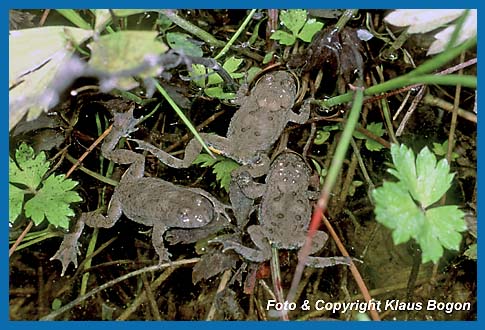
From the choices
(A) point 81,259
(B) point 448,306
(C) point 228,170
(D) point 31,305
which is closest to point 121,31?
(C) point 228,170

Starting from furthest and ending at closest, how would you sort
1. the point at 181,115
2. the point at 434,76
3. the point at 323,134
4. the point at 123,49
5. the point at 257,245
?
the point at 323,134, the point at 257,245, the point at 181,115, the point at 123,49, the point at 434,76

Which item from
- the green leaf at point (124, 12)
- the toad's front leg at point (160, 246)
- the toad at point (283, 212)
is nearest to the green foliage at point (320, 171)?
the toad at point (283, 212)

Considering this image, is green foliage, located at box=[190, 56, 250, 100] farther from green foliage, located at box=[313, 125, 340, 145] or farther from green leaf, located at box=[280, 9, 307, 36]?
green foliage, located at box=[313, 125, 340, 145]

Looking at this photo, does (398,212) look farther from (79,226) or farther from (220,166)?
(79,226)

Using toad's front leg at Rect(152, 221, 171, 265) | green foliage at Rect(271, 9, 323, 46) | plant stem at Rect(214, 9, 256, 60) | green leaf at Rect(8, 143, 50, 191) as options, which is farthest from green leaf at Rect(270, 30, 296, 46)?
green leaf at Rect(8, 143, 50, 191)

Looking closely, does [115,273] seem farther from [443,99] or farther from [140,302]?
[443,99]

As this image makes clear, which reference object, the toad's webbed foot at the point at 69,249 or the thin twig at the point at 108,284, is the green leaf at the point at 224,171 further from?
the toad's webbed foot at the point at 69,249

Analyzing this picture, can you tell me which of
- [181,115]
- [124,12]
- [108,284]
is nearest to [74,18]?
[124,12]
